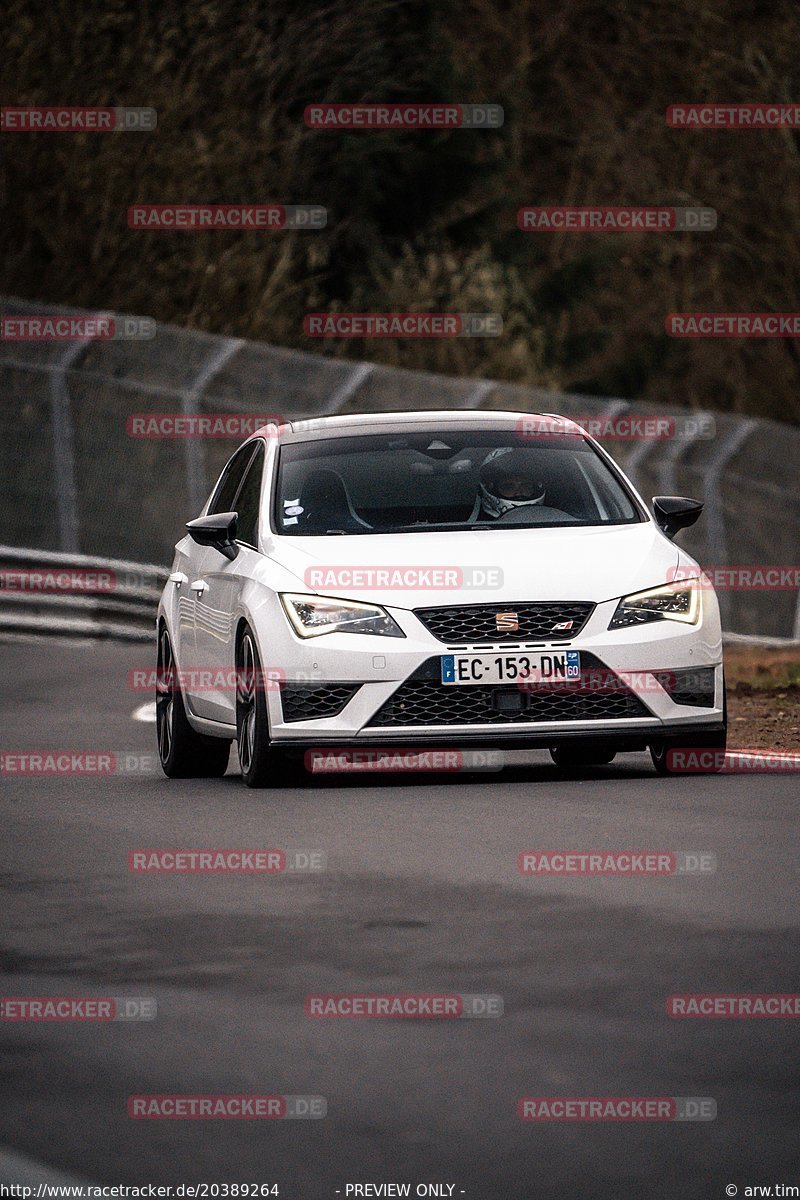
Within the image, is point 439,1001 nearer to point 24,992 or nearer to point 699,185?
point 24,992

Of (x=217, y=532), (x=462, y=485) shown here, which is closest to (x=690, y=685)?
(x=462, y=485)

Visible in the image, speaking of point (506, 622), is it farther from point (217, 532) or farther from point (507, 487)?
point (217, 532)

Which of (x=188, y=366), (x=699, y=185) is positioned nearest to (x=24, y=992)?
(x=188, y=366)

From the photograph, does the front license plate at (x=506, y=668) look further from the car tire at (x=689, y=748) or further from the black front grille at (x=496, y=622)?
the car tire at (x=689, y=748)

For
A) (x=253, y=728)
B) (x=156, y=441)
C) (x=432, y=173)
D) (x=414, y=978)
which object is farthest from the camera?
(x=432, y=173)

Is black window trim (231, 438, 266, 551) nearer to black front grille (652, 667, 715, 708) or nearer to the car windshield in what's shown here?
the car windshield

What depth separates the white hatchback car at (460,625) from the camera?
1238cm

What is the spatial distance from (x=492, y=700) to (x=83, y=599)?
13.6 meters

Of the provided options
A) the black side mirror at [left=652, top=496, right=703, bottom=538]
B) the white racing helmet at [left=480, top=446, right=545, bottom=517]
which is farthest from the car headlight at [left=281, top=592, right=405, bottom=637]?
the black side mirror at [left=652, top=496, right=703, bottom=538]

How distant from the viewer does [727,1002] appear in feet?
24.3

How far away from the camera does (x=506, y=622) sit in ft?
40.6

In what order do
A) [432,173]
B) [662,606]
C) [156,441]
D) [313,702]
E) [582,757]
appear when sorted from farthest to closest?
[432,173] < [156,441] < [582,757] < [662,606] < [313,702]

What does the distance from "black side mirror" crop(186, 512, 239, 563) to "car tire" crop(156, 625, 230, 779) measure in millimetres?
881

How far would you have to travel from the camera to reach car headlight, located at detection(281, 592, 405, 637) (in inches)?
488
